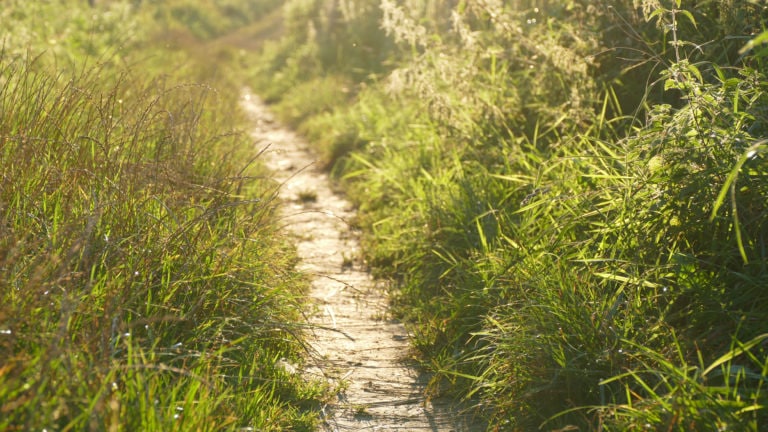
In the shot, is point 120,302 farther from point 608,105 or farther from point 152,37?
point 152,37

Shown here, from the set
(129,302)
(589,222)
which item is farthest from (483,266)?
(129,302)

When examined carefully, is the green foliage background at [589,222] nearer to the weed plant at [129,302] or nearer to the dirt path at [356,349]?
the dirt path at [356,349]

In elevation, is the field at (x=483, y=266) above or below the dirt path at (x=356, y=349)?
above

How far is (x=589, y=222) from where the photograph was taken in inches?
137

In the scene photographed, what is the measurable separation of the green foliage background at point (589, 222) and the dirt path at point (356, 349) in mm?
129

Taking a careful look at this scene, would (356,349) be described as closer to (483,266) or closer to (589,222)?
(483,266)

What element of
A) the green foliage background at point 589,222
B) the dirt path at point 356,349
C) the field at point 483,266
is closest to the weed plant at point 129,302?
the field at point 483,266

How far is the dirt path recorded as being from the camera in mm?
3094

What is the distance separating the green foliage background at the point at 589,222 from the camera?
2.74 metres

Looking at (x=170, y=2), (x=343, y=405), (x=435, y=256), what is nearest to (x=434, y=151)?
(x=435, y=256)

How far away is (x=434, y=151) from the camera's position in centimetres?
576

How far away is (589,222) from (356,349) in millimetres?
1288

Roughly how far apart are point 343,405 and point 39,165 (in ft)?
5.54

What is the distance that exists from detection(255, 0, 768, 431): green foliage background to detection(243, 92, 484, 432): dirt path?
0.42 ft
